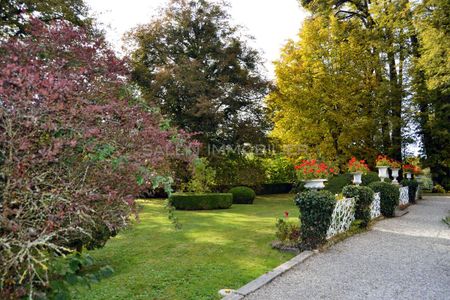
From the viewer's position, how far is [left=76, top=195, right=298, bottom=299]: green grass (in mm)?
4117

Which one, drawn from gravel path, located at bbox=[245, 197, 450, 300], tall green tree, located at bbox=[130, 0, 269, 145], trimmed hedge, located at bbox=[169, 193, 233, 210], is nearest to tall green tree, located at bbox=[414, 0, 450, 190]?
tall green tree, located at bbox=[130, 0, 269, 145]

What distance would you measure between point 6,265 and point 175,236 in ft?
18.5

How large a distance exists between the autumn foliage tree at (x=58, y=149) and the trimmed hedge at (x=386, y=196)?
28.5ft

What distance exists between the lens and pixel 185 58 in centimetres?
1798

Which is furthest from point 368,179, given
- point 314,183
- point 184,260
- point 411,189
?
point 184,260

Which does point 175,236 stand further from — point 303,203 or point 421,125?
point 421,125

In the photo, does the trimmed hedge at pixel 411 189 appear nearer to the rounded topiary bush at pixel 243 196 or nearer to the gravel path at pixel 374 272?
the rounded topiary bush at pixel 243 196

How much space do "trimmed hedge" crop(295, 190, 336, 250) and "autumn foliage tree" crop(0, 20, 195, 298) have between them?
11.4 ft

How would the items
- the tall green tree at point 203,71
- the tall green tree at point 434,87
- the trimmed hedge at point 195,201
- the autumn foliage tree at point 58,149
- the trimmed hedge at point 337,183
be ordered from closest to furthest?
the autumn foliage tree at point 58,149, the trimmed hedge at point 337,183, the trimmed hedge at point 195,201, the tall green tree at point 434,87, the tall green tree at point 203,71

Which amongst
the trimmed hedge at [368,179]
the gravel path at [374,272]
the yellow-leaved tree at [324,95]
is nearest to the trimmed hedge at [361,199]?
the gravel path at [374,272]

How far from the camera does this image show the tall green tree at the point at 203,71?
56.2ft

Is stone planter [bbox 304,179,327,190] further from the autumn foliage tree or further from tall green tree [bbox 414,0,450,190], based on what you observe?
tall green tree [bbox 414,0,450,190]

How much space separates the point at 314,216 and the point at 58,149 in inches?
186

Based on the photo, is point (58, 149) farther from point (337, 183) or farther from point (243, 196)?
point (243, 196)
